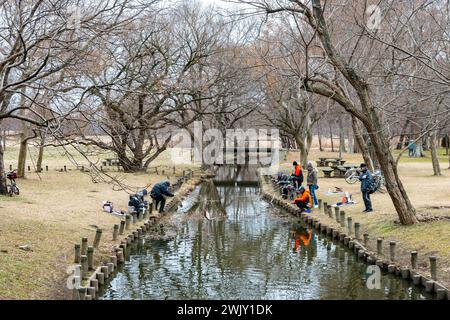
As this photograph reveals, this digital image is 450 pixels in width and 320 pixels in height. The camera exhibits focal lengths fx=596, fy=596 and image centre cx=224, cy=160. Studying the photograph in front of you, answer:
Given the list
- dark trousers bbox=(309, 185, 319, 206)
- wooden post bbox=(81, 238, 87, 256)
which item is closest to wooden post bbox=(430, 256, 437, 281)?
wooden post bbox=(81, 238, 87, 256)

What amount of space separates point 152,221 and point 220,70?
2066 cm

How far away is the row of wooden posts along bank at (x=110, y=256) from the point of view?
11.5 meters

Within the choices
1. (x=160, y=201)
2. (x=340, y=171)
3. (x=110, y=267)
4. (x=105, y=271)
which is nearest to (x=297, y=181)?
(x=160, y=201)

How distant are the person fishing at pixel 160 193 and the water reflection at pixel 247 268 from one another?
1655 mm

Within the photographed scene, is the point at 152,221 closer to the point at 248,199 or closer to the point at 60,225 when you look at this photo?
the point at 60,225

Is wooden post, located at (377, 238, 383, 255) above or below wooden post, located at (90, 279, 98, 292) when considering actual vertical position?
above

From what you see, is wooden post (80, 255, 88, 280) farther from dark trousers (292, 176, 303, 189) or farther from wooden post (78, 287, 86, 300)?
dark trousers (292, 176, 303, 189)

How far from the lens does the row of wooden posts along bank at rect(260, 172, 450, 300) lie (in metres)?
12.1

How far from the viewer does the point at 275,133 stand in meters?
66.6

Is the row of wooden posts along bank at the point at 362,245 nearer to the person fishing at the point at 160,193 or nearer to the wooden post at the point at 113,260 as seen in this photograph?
the person fishing at the point at 160,193

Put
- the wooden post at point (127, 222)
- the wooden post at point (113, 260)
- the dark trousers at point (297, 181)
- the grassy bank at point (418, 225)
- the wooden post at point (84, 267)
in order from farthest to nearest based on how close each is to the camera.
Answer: the dark trousers at point (297, 181) < the wooden post at point (127, 222) < the wooden post at point (113, 260) < the grassy bank at point (418, 225) < the wooden post at point (84, 267)

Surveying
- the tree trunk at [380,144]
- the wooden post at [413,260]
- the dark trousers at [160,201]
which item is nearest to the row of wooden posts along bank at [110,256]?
the dark trousers at [160,201]

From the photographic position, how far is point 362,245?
16297mm

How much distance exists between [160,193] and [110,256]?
321 inches
